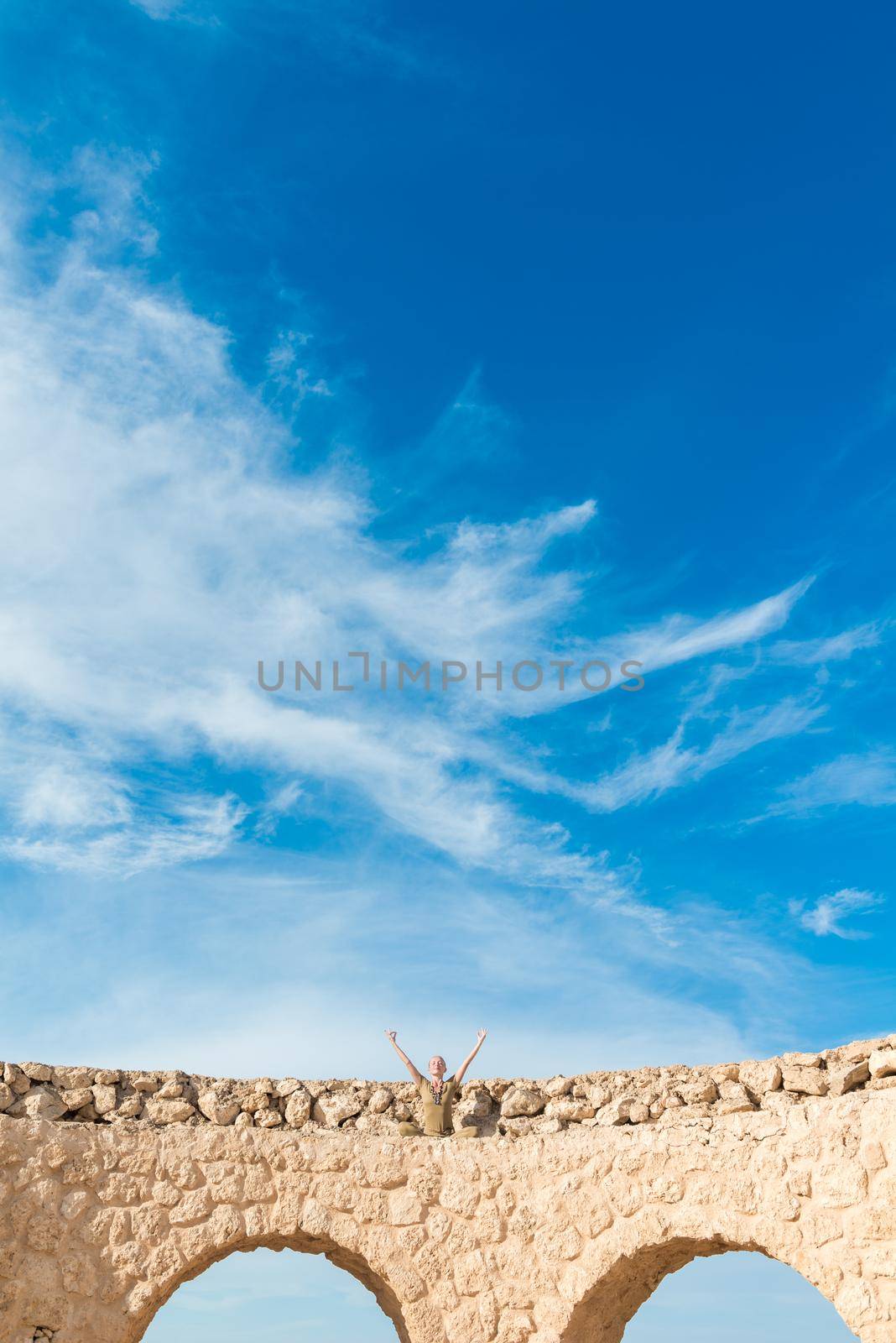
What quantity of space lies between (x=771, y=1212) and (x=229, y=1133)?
139 inches

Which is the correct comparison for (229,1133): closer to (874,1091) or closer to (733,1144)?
(733,1144)

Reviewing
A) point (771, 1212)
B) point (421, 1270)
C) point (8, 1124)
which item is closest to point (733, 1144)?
point (771, 1212)

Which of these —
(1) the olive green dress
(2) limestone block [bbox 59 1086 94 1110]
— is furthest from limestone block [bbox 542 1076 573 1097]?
Result: (2) limestone block [bbox 59 1086 94 1110]

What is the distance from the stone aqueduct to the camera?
716 cm

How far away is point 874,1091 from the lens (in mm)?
6988

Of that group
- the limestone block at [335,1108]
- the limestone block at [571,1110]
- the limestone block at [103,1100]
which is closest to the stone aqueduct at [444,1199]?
the limestone block at [103,1100]

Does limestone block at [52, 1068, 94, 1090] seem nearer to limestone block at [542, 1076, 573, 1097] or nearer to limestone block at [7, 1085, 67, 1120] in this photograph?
limestone block at [7, 1085, 67, 1120]

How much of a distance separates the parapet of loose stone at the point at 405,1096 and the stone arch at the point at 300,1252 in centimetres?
72

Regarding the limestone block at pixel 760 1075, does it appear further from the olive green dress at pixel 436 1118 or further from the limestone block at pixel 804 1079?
the olive green dress at pixel 436 1118

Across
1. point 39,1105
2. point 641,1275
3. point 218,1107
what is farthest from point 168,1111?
point 641,1275

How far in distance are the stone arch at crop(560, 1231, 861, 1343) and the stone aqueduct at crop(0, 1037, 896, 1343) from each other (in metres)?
0.02

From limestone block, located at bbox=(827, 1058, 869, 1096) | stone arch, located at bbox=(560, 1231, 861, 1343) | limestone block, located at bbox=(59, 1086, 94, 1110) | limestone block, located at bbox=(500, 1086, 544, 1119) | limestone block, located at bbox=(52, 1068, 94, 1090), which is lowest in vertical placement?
stone arch, located at bbox=(560, 1231, 861, 1343)

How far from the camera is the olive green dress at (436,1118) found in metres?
8.23

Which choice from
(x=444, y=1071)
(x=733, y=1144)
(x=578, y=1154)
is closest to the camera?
(x=733, y=1144)
